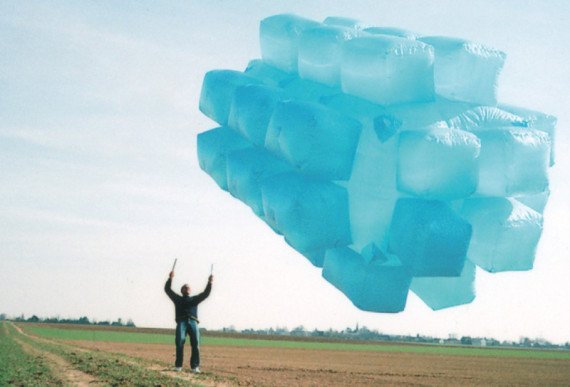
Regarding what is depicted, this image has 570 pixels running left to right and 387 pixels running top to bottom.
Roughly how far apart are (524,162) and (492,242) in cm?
65

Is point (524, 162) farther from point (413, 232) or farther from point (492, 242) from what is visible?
point (413, 232)

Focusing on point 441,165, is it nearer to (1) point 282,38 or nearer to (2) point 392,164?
(2) point 392,164

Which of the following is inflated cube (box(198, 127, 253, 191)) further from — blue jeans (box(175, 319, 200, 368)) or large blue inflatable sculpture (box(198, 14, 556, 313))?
blue jeans (box(175, 319, 200, 368))

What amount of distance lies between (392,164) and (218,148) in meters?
1.71

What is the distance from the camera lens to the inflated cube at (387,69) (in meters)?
5.09

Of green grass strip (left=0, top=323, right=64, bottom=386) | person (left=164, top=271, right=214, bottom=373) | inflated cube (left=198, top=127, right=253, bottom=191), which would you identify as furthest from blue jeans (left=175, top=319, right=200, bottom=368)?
inflated cube (left=198, top=127, right=253, bottom=191)

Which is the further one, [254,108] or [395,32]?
[395,32]

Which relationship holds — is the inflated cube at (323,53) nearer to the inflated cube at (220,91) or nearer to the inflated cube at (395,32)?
the inflated cube at (395,32)

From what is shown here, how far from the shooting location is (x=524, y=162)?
5.30 meters

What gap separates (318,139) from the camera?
498cm

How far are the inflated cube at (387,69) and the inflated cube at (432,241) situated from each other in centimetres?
85

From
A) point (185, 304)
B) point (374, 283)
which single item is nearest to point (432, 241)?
point (374, 283)

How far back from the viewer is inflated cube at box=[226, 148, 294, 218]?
5.65 m

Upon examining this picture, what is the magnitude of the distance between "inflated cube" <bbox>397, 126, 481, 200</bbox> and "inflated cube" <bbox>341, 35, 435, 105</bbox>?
36cm
